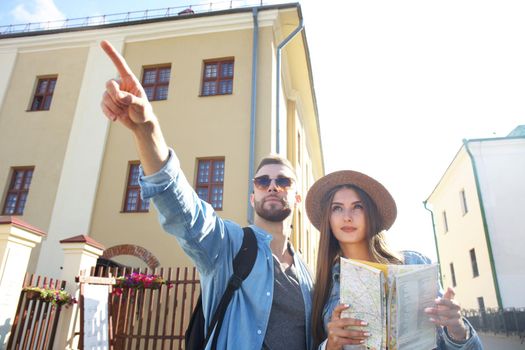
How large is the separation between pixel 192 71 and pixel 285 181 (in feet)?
34.8

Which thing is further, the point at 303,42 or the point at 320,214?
the point at 303,42

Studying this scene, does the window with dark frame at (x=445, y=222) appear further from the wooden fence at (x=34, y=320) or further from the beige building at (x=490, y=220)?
the wooden fence at (x=34, y=320)

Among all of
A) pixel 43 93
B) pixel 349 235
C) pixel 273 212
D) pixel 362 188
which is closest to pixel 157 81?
pixel 43 93

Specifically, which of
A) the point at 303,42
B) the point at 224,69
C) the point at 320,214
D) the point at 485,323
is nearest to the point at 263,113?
the point at 224,69

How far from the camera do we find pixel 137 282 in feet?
24.9

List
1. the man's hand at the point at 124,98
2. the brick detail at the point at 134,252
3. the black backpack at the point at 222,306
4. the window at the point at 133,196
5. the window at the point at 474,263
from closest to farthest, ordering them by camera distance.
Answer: the man's hand at the point at 124,98 < the black backpack at the point at 222,306 < the brick detail at the point at 134,252 < the window at the point at 133,196 < the window at the point at 474,263

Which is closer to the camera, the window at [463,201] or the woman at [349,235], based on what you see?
the woman at [349,235]

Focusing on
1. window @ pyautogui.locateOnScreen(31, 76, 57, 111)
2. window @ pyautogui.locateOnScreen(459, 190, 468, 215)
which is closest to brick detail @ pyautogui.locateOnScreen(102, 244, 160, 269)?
window @ pyautogui.locateOnScreen(31, 76, 57, 111)

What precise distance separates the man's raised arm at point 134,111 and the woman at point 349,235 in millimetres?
1298

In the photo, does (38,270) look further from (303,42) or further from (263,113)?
(303,42)

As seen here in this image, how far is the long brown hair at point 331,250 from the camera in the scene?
7.57ft

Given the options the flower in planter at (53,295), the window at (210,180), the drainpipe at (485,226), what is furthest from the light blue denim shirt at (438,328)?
the drainpipe at (485,226)

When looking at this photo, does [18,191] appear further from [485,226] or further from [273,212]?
[485,226]

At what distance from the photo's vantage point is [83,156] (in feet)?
38.7
